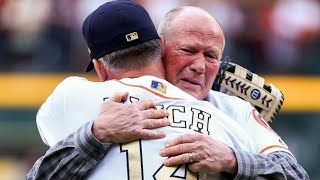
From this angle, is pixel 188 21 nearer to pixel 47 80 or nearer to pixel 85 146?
pixel 85 146

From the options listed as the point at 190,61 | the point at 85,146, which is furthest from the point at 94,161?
the point at 190,61

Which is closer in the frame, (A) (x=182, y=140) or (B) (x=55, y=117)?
(A) (x=182, y=140)

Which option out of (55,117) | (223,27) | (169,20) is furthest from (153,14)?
(55,117)

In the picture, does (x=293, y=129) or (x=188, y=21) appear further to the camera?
(x=293, y=129)

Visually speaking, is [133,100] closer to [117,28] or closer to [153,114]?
[153,114]

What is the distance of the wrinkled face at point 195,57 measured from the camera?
4.11 metres

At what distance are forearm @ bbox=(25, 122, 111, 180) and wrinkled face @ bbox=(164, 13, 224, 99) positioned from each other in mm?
654

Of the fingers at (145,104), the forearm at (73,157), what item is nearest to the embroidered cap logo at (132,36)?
the fingers at (145,104)

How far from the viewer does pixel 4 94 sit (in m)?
12.5

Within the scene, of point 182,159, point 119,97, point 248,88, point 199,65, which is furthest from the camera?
point 248,88

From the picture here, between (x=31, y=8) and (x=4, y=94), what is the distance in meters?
1.10

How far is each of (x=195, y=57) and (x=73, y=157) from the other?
810 mm

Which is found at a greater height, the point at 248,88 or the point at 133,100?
the point at 133,100

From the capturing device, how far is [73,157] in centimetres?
356
